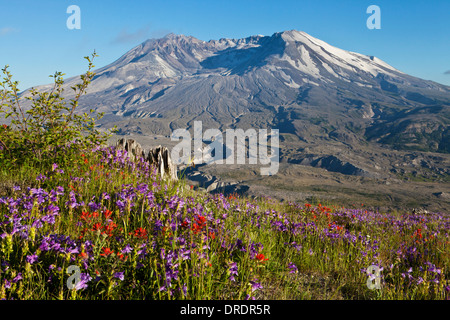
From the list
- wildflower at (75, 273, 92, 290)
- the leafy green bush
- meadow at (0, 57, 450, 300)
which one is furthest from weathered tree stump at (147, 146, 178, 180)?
wildflower at (75, 273, 92, 290)

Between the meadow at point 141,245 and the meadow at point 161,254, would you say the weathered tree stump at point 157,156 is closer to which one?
the meadow at point 141,245

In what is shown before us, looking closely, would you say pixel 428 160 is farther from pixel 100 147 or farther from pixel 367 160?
pixel 100 147

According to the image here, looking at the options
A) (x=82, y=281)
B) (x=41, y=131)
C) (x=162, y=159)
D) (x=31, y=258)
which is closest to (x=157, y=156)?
(x=162, y=159)

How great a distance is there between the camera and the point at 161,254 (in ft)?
8.20

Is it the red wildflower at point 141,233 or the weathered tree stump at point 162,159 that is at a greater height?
the weathered tree stump at point 162,159

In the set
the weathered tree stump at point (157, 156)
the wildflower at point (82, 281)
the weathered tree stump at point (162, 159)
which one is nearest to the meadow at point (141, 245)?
the wildflower at point (82, 281)

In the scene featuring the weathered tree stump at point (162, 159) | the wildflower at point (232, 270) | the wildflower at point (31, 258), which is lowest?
the wildflower at point (232, 270)

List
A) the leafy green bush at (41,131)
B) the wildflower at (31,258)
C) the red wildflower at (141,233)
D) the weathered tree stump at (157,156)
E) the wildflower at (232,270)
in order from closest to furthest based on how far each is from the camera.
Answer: the wildflower at (31,258)
the wildflower at (232,270)
the red wildflower at (141,233)
the leafy green bush at (41,131)
the weathered tree stump at (157,156)

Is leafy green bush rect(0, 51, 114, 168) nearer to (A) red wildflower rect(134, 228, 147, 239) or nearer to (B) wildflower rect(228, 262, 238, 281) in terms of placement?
(A) red wildflower rect(134, 228, 147, 239)

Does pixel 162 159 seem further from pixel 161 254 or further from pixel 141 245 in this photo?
pixel 161 254

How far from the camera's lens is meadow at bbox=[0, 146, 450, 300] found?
8.06 feet

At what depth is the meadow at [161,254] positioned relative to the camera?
2.46 meters
